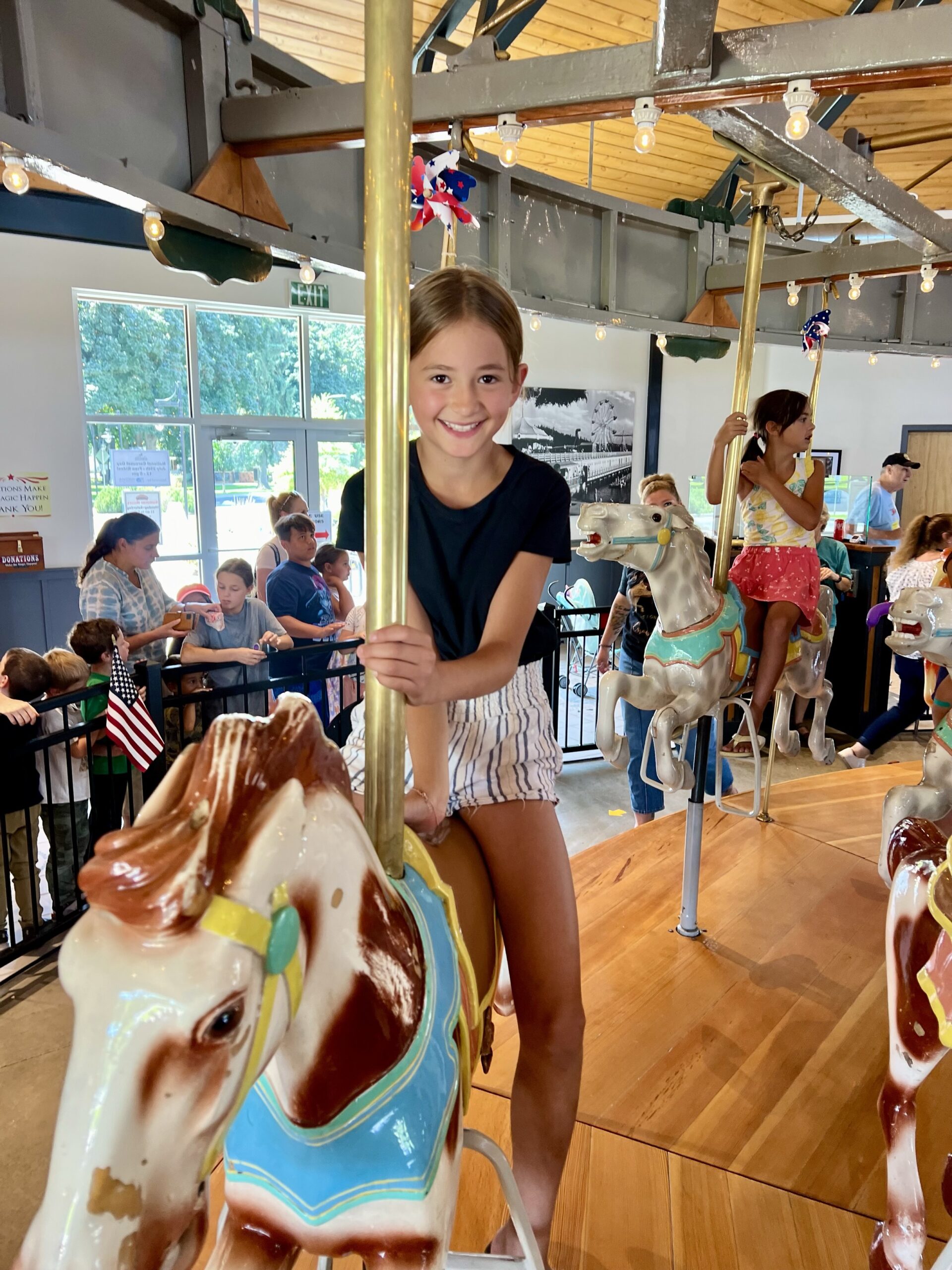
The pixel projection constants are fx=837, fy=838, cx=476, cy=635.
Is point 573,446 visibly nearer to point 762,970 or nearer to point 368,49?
point 762,970

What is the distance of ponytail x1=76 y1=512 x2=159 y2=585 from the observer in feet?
12.6

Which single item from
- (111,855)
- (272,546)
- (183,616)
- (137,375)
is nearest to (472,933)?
(111,855)

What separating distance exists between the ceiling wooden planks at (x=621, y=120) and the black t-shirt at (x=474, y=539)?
3029mm

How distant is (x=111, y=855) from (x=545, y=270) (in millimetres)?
3021

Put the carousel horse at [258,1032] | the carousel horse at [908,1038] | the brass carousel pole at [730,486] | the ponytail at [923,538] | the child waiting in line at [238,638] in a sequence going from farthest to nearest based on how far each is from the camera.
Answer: the ponytail at [923,538], the child waiting in line at [238,638], the brass carousel pole at [730,486], the carousel horse at [908,1038], the carousel horse at [258,1032]

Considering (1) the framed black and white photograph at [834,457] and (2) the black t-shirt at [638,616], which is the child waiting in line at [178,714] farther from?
(1) the framed black and white photograph at [834,457]

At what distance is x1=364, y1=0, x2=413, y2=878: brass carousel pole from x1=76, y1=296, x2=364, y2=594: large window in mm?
6602

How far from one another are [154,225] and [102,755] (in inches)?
84.6

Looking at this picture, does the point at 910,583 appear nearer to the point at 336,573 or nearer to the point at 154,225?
the point at 336,573

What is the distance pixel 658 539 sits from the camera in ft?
8.25

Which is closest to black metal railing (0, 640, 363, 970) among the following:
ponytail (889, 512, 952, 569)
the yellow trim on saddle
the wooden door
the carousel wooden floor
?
the carousel wooden floor

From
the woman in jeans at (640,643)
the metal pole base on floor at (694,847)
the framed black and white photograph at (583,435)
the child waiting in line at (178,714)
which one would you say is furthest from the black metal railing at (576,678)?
the framed black and white photograph at (583,435)

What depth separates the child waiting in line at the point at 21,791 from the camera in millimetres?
2971

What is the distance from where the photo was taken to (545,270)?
312 centimetres
